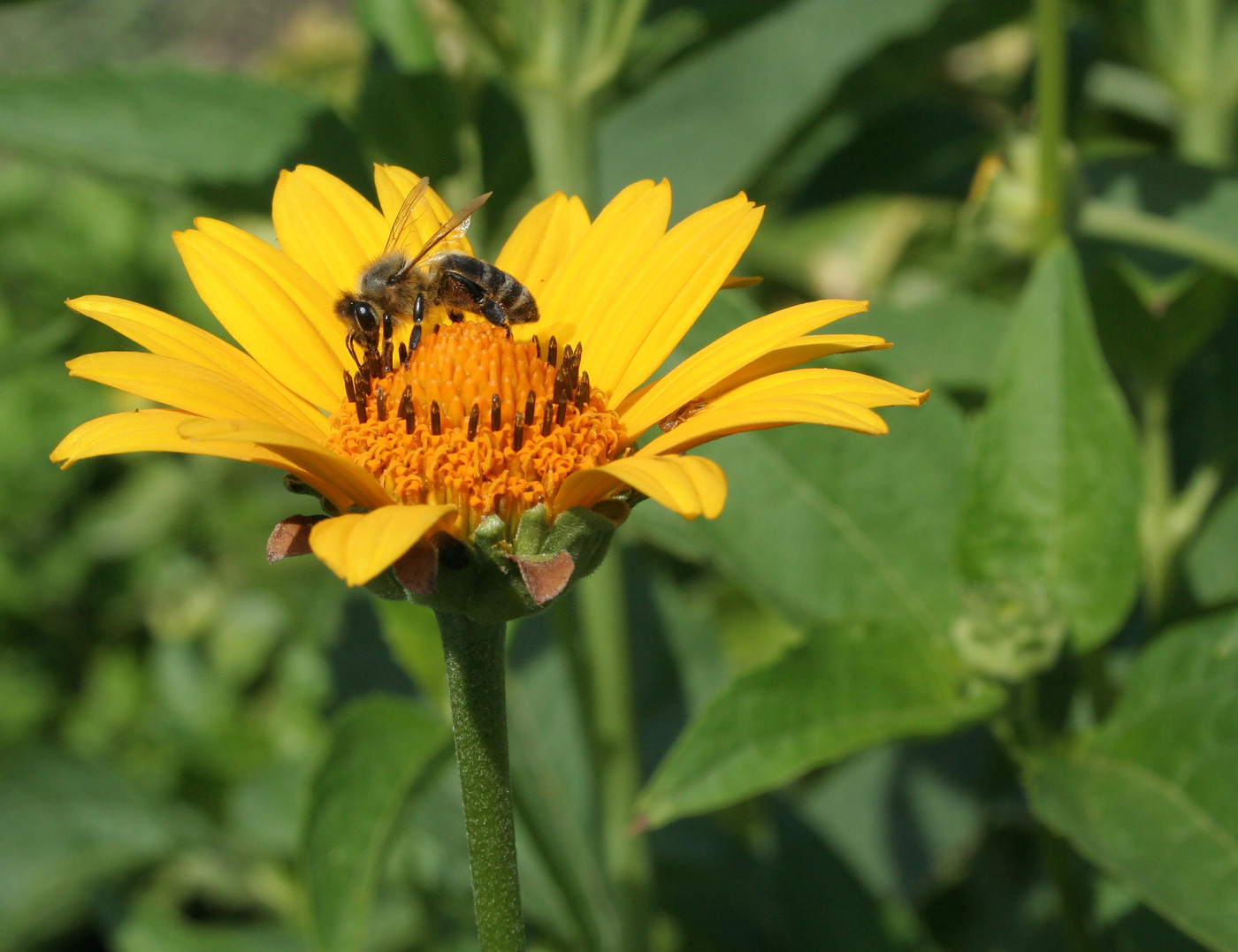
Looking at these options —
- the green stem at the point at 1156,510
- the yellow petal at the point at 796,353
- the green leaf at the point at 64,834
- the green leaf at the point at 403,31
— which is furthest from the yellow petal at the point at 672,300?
the green leaf at the point at 64,834

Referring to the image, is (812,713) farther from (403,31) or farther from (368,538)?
(403,31)

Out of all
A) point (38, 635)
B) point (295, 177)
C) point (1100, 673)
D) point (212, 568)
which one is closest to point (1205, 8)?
point (1100, 673)

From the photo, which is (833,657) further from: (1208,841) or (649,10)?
(649,10)

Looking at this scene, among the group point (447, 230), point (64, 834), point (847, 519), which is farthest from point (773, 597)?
point (64, 834)

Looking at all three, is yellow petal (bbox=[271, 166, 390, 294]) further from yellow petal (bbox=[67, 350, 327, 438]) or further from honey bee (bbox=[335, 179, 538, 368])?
yellow petal (bbox=[67, 350, 327, 438])

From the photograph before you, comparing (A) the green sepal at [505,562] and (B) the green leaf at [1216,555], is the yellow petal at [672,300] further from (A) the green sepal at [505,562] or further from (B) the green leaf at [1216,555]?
(B) the green leaf at [1216,555]

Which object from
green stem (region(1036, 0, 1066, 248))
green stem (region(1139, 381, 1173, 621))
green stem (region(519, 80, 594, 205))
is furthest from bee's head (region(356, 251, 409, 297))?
green stem (region(1139, 381, 1173, 621))
